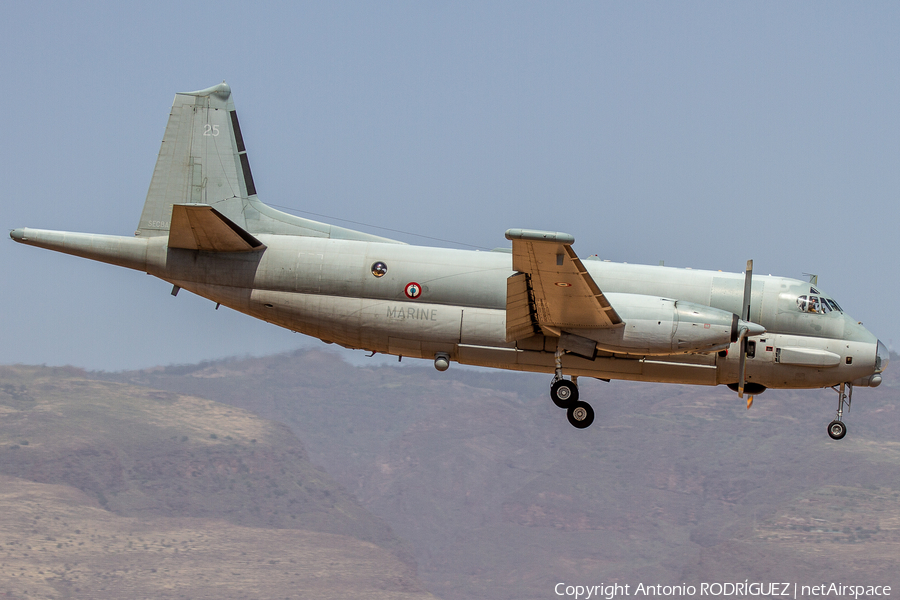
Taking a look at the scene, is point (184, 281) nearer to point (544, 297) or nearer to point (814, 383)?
point (544, 297)

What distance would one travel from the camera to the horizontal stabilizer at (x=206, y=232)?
34.8 m

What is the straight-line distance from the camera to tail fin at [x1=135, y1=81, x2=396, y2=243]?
38.4 m

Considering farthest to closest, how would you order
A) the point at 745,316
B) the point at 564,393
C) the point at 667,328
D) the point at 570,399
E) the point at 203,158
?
the point at 203,158 → the point at 745,316 → the point at 570,399 → the point at 564,393 → the point at 667,328

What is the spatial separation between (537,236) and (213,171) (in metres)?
14.9

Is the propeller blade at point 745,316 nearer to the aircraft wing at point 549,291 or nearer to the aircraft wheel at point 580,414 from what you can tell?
the aircraft wing at point 549,291

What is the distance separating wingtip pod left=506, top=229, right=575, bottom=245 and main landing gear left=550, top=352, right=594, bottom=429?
6.31m

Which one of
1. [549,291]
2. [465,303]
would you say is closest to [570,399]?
[549,291]

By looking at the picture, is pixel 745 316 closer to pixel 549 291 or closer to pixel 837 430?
pixel 837 430

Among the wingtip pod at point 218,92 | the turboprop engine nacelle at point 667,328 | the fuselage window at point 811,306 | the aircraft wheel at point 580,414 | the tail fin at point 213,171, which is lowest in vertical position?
the aircraft wheel at point 580,414

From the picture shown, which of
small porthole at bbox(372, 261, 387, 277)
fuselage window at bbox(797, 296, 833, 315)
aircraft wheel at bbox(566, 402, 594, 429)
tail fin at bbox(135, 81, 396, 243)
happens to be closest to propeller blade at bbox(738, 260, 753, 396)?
fuselage window at bbox(797, 296, 833, 315)

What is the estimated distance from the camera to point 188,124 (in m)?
38.9

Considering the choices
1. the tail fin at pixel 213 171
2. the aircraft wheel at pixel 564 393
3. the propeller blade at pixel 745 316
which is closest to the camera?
the aircraft wheel at pixel 564 393

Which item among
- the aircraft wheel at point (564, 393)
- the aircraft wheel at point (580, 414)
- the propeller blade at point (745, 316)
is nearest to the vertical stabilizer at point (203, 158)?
the aircraft wheel at point (564, 393)

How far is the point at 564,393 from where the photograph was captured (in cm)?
3478
